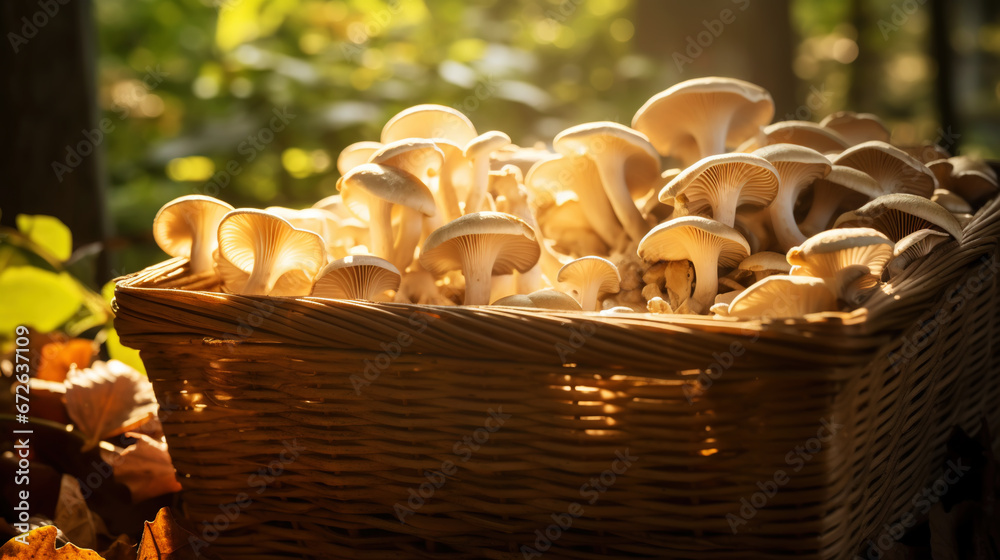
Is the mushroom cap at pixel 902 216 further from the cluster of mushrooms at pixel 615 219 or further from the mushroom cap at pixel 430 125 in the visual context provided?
the mushroom cap at pixel 430 125

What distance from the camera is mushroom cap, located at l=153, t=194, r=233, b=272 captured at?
1389 mm

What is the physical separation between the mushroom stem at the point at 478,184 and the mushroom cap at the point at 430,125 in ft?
0.48

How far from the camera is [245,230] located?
1.34m

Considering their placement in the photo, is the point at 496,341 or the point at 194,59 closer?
the point at 496,341

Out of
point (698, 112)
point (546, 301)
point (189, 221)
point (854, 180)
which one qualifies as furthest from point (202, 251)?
point (854, 180)

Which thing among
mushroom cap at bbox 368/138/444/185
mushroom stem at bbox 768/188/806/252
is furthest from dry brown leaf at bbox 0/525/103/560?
mushroom stem at bbox 768/188/806/252

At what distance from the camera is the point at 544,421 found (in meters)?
0.97

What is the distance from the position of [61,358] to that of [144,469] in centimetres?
58

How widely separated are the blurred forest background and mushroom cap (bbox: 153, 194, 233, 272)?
1132mm

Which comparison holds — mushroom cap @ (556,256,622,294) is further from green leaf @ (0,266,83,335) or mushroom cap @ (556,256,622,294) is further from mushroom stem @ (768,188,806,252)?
green leaf @ (0,266,83,335)

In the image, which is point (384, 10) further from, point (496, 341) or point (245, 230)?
point (496, 341)

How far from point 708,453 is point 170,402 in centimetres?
96

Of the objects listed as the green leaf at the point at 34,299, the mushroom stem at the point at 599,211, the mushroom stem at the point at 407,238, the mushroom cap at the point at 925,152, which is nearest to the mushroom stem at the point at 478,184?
the mushroom stem at the point at 407,238

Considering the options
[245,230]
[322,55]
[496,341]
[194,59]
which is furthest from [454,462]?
[194,59]
